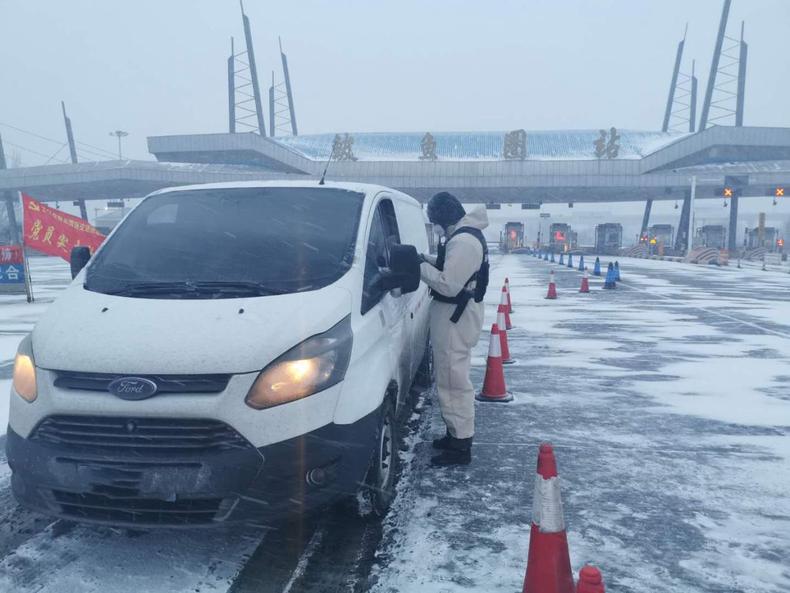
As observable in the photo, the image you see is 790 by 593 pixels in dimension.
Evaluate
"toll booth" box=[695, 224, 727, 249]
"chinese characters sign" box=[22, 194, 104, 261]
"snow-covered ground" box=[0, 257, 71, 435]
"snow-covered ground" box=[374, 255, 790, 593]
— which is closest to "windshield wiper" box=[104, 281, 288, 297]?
"snow-covered ground" box=[374, 255, 790, 593]

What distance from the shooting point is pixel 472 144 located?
90.9m

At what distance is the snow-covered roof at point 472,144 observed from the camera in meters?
84.7

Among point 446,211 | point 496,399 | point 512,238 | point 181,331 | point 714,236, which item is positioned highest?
point 446,211

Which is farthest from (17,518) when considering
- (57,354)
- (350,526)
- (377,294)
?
(377,294)

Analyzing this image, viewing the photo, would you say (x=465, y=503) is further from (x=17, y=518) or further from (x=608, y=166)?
(x=608, y=166)

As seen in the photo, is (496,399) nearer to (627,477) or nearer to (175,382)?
(627,477)

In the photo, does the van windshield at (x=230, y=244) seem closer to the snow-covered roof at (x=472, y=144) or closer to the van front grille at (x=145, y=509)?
the van front grille at (x=145, y=509)

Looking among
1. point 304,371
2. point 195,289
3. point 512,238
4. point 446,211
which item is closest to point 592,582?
point 304,371

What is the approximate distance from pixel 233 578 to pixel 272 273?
1.65m

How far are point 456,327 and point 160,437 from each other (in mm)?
2290

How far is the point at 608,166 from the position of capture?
61.2 m

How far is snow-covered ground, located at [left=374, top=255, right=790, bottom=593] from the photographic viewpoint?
342cm

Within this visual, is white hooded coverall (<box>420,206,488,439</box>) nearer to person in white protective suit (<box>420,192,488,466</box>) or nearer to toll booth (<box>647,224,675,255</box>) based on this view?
person in white protective suit (<box>420,192,488,466</box>)

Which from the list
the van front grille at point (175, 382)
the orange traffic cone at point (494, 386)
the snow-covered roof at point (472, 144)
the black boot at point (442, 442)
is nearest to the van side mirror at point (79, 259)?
the van front grille at point (175, 382)
